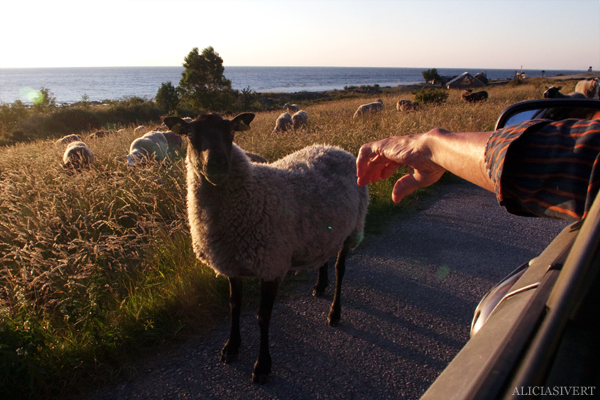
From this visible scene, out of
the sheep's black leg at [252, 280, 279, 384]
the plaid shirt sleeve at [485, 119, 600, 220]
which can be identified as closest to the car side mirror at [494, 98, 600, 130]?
the plaid shirt sleeve at [485, 119, 600, 220]

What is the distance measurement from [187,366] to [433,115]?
11898mm

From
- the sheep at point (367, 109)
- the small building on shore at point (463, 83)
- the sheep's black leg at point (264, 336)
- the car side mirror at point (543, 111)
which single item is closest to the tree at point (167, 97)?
the sheep at point (367, 109)

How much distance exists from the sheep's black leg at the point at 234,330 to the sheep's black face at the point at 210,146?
112 centimetres

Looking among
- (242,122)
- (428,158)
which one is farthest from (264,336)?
(428,158)

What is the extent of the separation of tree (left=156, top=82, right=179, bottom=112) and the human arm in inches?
1495

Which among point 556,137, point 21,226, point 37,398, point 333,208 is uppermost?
point 556,137

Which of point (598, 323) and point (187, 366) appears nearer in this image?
point (598, 323)

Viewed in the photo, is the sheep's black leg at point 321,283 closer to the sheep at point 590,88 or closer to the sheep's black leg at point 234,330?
the sheep's black leg at point 234,330

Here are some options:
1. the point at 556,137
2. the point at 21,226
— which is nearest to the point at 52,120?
the point at 21,226

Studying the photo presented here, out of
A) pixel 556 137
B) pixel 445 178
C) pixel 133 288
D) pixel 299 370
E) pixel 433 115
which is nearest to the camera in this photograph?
pixel 556 137

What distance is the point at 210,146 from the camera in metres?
3.36

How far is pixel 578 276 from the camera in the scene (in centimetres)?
74

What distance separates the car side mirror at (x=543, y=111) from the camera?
131 cm

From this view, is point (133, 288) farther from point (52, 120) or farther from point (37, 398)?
point (52, 120)
